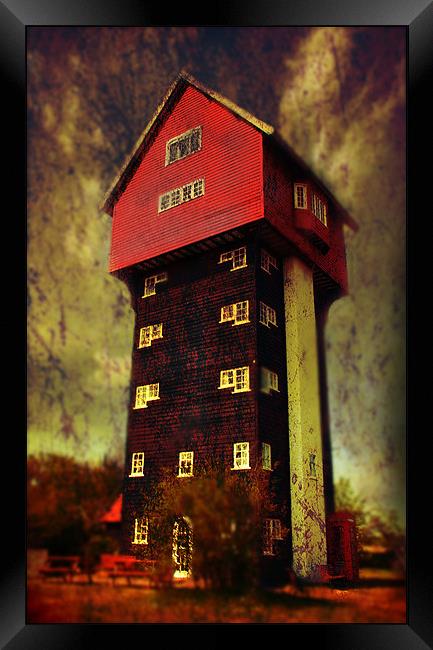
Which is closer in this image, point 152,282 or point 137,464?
point 137,464

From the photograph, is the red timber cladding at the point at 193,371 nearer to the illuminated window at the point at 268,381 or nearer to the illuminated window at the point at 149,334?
the illuminated window at the point at 149,334

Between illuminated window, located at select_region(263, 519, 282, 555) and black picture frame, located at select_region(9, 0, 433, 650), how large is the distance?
137 cm

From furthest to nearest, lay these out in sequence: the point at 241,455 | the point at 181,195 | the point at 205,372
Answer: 1. the point at 181,195
2. the point at 205,372
3. the point at 241,455

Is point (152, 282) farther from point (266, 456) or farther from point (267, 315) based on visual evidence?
point (266, 456)

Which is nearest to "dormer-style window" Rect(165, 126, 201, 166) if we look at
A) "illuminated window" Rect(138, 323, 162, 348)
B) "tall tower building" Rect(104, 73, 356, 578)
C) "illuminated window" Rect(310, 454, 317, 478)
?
"tall tower building" Rect(104, 73, 356, 578)

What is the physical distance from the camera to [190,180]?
604 inches

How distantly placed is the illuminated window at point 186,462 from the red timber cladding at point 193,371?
0.34 feet

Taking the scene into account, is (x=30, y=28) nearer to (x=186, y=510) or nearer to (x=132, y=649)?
(x=186, y=510)

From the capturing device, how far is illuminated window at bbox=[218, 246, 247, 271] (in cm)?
1509

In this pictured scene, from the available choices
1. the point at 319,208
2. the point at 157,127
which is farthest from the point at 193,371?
the point at 157,127

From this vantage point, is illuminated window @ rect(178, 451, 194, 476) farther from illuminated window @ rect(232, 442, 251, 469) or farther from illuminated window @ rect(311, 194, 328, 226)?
illuminated window @ rect(311, 194, 328, 226)

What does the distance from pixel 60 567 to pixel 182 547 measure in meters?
2.37
